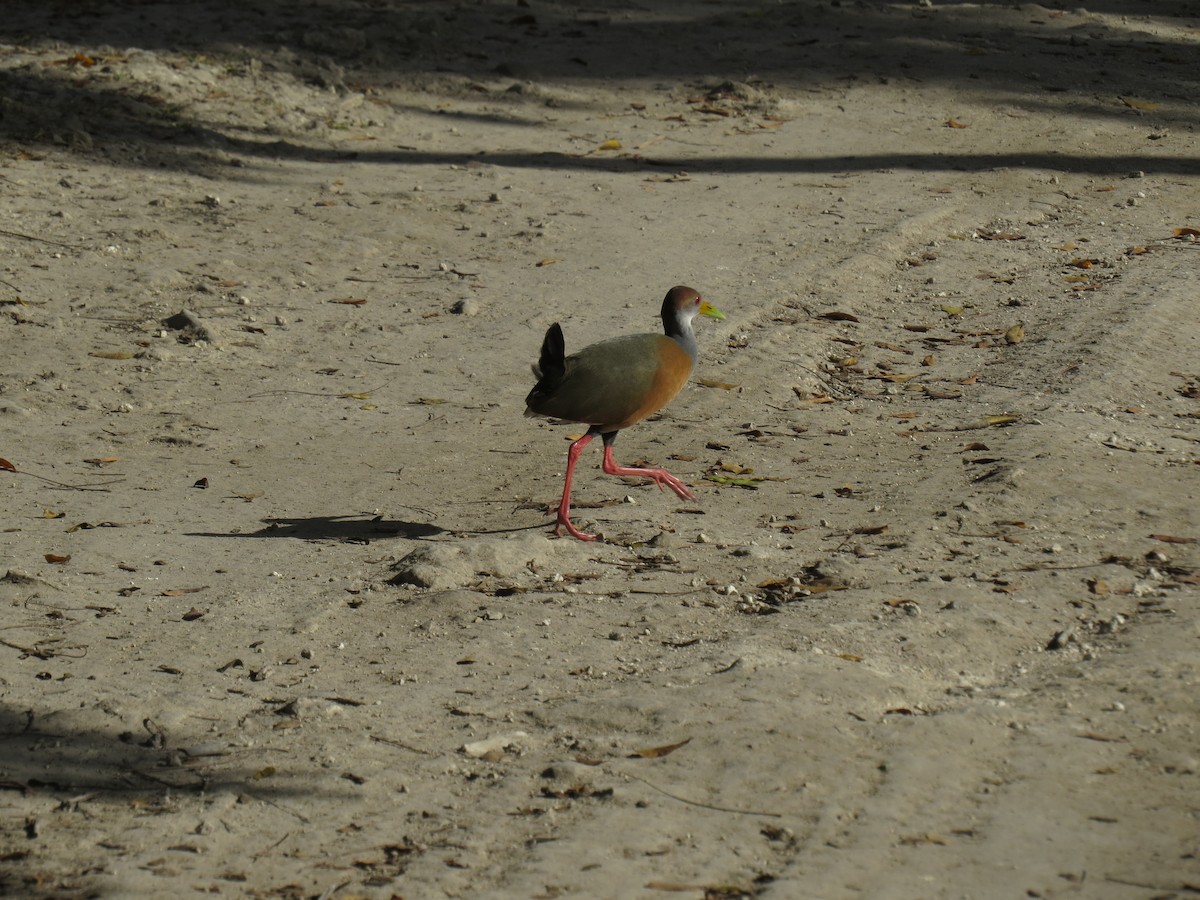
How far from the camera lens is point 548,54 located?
13.9 metres

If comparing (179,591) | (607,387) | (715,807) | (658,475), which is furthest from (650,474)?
(715,807)

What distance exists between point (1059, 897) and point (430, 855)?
1623 millimetres

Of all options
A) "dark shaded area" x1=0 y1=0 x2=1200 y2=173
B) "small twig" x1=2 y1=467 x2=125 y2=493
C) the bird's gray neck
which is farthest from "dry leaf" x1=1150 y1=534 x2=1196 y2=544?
"dark shaded area" x1=0 y1=0 x2=1200 y2=173

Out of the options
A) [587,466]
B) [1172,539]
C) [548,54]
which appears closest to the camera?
[1172,539]

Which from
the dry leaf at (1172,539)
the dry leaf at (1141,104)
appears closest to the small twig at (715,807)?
the dry leaf at (1172,539)

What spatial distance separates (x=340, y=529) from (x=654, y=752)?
2.45 m

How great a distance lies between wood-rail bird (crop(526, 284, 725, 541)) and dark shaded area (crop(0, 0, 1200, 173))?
5.30 meters

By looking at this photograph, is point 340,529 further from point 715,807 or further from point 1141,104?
point 1141,104

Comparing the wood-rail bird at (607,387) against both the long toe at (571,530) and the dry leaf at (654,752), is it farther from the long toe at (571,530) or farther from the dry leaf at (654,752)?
the dry leaf at (654,752)

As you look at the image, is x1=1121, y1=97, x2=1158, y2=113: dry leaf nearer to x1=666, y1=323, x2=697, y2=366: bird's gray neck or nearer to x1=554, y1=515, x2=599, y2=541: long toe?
x1=666, y1=323, x2=697, y2=366: bird's gray neck

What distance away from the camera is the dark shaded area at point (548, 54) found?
1138 cm

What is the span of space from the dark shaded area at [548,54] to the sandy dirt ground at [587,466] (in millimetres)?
69

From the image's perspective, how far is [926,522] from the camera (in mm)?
6105

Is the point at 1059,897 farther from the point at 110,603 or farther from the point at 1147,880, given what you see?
the point at 110,603
